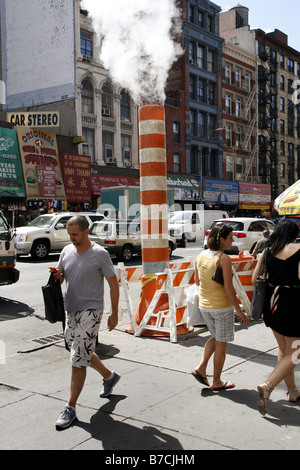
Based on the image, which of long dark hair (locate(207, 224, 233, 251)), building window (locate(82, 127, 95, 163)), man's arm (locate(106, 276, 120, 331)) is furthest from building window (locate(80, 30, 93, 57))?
man's arm (locate(106, 276, 120, 331))

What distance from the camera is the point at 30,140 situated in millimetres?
26141

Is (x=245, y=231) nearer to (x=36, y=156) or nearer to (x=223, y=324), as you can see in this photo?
(x=223, y=324)

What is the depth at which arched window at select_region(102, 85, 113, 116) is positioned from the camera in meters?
31.4

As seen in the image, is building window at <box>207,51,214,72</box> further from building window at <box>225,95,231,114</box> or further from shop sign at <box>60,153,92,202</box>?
shop sign at <box>60,153,92,202</box>

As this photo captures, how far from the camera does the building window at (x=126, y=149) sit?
3297cm

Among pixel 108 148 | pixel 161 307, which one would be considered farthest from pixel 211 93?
pixel 161 307

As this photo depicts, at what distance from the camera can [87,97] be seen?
3048 cm

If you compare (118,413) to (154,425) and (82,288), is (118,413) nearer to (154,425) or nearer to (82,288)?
(154,425)

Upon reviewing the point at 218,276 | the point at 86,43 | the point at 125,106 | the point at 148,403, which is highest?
→ the point at 86,43

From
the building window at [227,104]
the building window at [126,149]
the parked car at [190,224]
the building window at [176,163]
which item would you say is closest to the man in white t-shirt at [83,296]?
the parked car at [190,224]

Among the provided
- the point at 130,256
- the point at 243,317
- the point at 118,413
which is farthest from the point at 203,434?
the point at 130,256

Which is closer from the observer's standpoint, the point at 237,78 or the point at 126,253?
the point at 126,253

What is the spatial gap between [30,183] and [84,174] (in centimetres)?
424

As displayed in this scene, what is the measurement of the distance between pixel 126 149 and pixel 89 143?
3395mm
